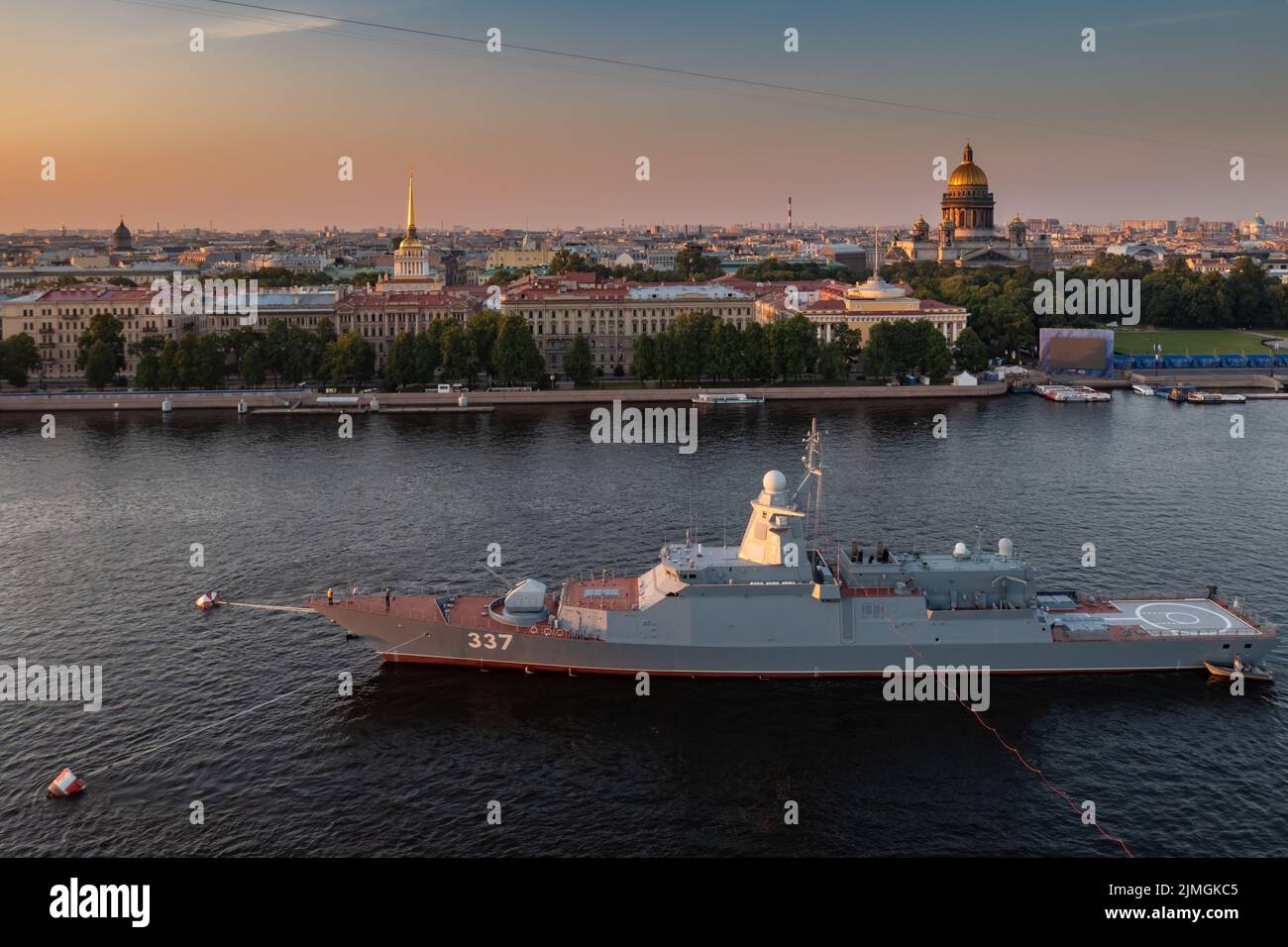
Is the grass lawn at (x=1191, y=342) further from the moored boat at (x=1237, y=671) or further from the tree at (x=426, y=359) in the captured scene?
the moored boat at (x=1237, y=671)

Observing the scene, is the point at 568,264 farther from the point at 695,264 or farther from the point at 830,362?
the point at 830,362

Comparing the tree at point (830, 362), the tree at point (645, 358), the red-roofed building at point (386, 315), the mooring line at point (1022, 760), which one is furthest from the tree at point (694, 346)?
the mooring line at point (1022, 760)

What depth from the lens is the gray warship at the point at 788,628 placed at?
27125mm

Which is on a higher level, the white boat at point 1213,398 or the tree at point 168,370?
the tree at point 168,370

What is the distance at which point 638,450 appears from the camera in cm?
5284

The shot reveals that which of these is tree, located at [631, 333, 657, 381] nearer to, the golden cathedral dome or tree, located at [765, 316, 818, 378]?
tree, located at [765, 316, 818, 378]

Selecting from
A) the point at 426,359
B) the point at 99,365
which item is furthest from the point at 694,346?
the point at 99,365

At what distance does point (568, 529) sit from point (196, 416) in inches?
1395

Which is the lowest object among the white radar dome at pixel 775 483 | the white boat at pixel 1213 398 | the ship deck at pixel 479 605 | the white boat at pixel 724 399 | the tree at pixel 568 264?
the ship deck at pixel 479 605

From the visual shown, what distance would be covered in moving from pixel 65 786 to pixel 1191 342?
95.9 metres

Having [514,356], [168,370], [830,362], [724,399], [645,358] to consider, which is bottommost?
[724,399]

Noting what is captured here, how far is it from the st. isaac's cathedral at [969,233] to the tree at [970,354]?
254ft

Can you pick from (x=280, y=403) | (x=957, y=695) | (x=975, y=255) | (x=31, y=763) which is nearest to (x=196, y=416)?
(x=280, y=403)

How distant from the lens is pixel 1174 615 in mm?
28766
